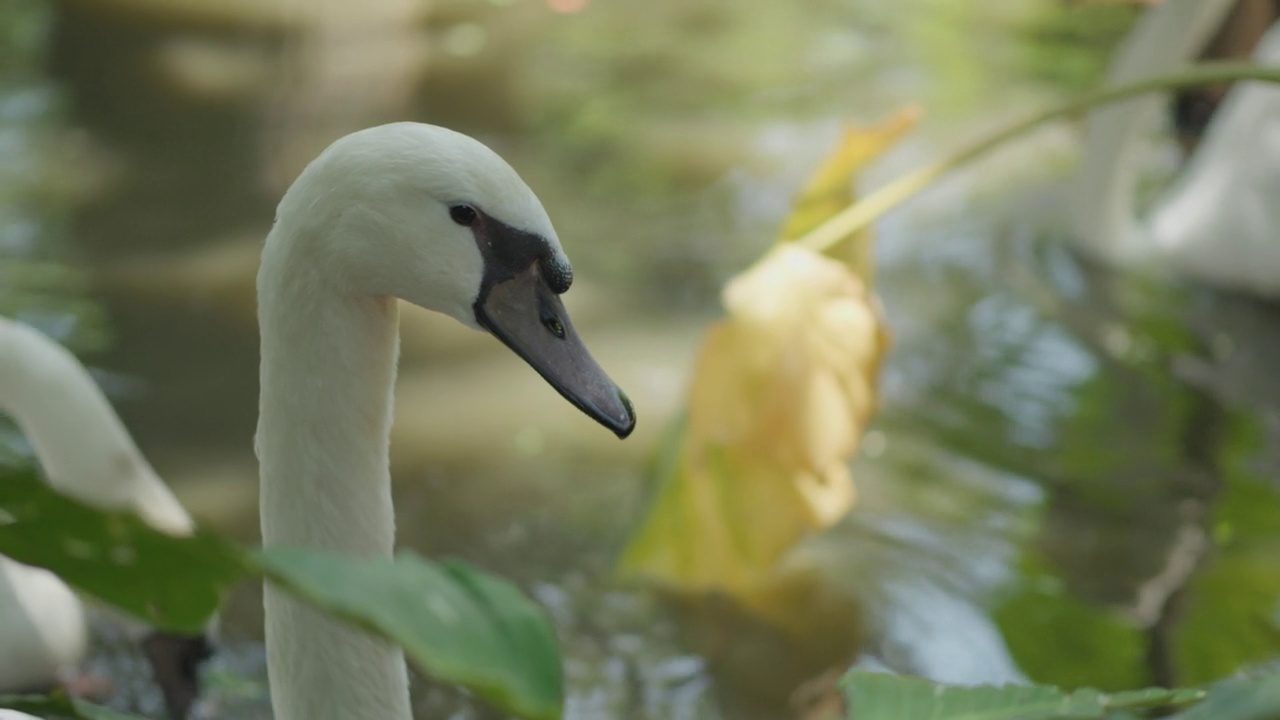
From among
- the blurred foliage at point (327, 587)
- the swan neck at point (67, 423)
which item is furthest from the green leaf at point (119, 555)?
the swan neck at point (67, 423)

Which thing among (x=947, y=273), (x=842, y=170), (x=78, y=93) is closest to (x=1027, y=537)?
(x=842, y=170)

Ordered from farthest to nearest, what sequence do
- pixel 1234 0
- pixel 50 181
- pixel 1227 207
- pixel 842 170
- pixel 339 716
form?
pixel 1234 0 → pixel 50 181 → pixel 1227 207 → pixel 842 170 → pixel 339 716

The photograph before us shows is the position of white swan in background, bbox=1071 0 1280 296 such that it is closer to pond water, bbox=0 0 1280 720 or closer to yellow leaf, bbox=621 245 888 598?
pond water, bbox=0 0 1280 720

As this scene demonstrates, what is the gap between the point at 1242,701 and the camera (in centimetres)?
88

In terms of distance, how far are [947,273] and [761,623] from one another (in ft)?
5.40

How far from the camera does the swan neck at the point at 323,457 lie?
145 cm

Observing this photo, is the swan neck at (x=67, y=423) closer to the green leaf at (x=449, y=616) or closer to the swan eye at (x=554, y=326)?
the swan eye at (x=554, y=326)

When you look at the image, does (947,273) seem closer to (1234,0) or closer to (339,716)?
(1234,0)

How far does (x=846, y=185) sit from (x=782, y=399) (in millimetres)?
552

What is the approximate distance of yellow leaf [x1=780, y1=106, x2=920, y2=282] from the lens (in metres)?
2.71

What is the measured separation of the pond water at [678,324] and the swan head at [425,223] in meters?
1.31

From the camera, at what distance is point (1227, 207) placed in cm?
399

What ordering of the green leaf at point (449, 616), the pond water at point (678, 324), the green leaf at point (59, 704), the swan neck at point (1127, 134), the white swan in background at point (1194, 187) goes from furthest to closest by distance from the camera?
the white swan in background at point (1194, 187) → the swan neck at point (1127, 134) → the pond water at point (678, 324) → the green leaf at point (59, 704) → the green leaf at point (449, 616)

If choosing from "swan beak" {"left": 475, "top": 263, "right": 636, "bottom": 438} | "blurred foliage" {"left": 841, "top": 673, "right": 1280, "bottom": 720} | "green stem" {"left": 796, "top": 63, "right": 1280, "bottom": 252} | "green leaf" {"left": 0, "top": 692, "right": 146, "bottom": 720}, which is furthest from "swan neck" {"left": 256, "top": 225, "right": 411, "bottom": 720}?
"green stem" {"left": 796, "top": 63, "right": 1280, "bottom": 252}
